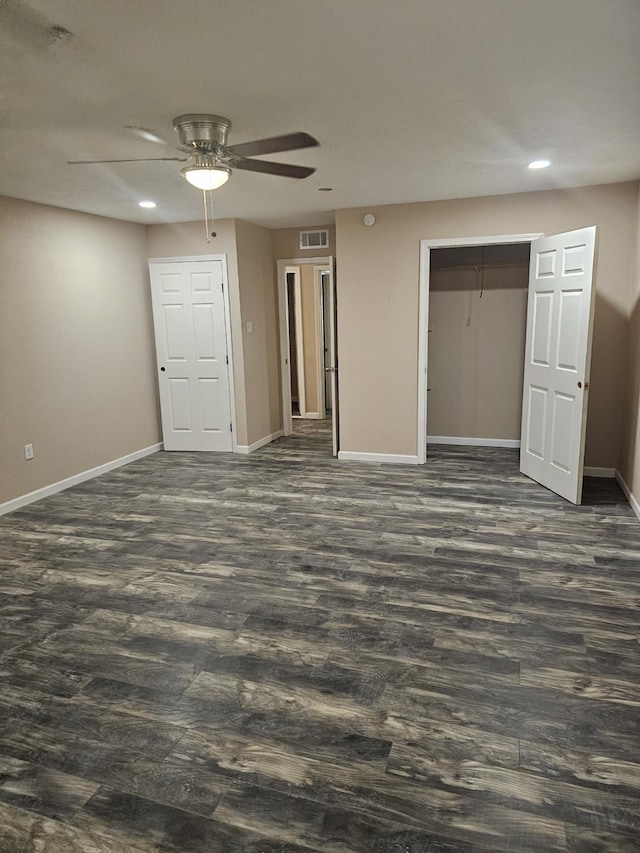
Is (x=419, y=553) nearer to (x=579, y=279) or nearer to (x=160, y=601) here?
(x=160, y=601)

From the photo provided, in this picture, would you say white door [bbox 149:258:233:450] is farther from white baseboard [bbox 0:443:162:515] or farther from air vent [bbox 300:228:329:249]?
air vent [bbox 300:228:329:249]

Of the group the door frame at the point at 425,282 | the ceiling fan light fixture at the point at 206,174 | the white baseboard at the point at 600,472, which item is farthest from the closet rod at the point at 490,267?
the ceiling fan light fixture at the point at 206,174

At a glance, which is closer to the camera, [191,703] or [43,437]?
[191,703]

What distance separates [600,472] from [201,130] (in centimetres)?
438

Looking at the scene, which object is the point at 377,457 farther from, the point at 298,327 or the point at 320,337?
the point at 298,327

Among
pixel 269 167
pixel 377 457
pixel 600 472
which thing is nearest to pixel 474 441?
pixel 377 457

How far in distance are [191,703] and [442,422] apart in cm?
476

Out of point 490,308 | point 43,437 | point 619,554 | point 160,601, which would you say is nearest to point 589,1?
point 619,554

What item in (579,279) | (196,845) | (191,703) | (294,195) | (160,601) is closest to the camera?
(196,845)

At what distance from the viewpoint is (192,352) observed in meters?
6.22

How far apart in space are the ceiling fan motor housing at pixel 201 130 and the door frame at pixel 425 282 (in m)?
2.75

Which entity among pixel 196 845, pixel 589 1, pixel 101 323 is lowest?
pixel 196 845

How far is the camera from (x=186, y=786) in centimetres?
184

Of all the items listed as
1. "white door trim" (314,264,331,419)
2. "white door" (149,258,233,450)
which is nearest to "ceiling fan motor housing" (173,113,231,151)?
"white door" (149,258,233,450)
